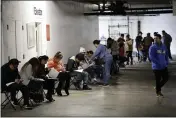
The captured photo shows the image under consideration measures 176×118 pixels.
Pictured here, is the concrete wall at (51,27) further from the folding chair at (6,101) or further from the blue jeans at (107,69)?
the blue jeans at (107,69)

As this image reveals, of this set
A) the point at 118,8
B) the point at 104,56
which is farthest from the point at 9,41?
the point at 118,8

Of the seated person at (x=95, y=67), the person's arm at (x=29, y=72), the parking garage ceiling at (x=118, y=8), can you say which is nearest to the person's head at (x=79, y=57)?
the seated person at (x=95, y=67)

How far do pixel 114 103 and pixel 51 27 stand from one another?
4.15 metres

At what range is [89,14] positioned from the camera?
1697 centimetres

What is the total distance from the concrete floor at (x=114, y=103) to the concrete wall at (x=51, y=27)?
1.52 meters

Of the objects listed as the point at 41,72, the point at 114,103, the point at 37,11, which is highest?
the point at 37,11

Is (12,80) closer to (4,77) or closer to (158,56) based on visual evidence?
(4,77)

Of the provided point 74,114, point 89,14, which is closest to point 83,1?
point 89,14

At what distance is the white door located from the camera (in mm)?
7853

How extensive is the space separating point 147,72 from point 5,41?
7792 mm

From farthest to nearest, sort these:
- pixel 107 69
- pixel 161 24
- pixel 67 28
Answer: pixel 161 24, pixel 67 28, pixel 107 69

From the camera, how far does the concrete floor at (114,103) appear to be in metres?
7.05

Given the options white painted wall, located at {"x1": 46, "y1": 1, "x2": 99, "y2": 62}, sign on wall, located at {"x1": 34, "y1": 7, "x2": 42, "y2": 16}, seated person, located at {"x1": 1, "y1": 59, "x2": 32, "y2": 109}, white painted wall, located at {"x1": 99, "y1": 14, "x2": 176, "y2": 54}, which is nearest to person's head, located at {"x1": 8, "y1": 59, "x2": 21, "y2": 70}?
seated person, located at {"x1": 1, "y1": 59, "x2": 32, "y2": 109}

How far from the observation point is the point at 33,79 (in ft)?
24.8
